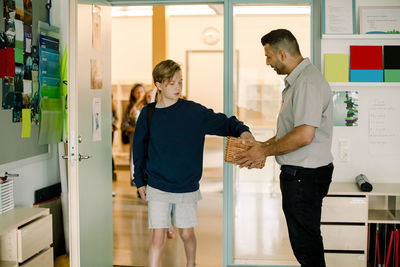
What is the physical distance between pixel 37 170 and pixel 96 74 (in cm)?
105

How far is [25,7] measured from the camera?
3.81 meters

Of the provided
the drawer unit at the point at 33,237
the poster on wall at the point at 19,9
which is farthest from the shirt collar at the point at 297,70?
the poster on wall at the point at 19,9

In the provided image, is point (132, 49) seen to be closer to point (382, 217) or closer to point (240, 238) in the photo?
point (240, 238)

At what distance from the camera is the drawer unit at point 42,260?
3.21 m

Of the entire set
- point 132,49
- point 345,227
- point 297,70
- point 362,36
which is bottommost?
point 345,227

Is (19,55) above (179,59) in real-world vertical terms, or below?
below

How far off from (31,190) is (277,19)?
2.51 metres

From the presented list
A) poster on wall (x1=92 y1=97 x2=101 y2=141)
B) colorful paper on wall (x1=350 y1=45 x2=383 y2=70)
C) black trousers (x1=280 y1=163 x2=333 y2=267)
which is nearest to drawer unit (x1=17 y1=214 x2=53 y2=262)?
poster on wall (x1=92 y1=97 x2=101 y2=141)

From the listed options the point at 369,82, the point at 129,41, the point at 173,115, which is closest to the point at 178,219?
the point at 173,115

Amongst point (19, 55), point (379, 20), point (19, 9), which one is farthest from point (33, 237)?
point (379, 20)

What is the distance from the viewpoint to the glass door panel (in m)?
4.03

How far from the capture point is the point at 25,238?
123 inches

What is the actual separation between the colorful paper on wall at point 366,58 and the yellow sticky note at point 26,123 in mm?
2589

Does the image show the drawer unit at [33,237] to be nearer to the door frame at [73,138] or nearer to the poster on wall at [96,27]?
the door frame at [73,138]
